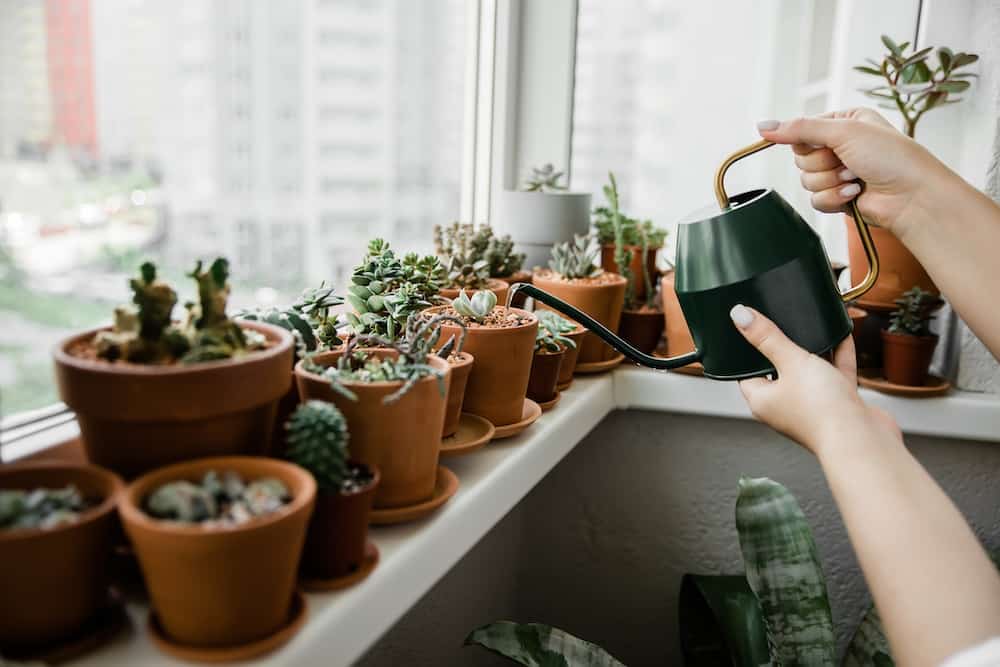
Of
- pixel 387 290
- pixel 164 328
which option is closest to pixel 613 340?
pixel 387 290

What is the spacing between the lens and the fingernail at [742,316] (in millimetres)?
733

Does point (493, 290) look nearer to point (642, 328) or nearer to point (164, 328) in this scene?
point (642, 328)

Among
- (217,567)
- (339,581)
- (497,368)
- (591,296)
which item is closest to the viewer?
(217,567)

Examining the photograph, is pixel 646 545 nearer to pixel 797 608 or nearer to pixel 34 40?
pixel 797 608

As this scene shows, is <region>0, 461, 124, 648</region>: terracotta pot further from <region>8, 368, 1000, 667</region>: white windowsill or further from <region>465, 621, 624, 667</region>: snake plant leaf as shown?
<region>465, 621, 624, 667</region>: snake plant leaf

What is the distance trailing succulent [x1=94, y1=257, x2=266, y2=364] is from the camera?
544mm

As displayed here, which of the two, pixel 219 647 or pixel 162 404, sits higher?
pixel 162 404

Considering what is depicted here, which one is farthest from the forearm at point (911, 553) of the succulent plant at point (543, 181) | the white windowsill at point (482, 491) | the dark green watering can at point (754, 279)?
the succulent plant at point (543, 181)

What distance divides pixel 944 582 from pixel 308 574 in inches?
17.5

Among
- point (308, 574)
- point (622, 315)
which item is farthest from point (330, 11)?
point (308, 574)

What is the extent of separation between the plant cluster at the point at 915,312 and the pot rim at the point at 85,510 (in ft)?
3.31

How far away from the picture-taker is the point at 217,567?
1.50 feet

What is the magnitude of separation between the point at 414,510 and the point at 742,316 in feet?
1.08

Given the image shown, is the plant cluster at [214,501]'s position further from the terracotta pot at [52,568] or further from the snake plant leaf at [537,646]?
the snake plant leaf at [537,646]
